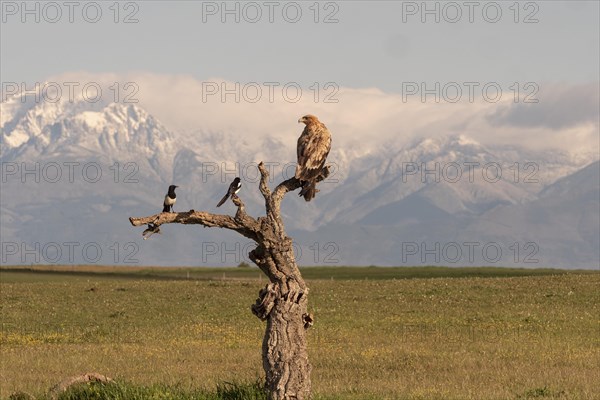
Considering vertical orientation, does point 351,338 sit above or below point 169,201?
below

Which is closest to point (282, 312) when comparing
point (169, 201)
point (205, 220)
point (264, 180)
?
point (205, 220)

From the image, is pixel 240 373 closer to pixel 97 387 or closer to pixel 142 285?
pixel 97 387

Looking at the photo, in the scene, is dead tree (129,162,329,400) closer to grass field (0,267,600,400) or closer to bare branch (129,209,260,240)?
bare branch (129,209,260,240)

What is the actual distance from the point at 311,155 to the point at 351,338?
23.4 m

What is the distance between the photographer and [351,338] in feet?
141

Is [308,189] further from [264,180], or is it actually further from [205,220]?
[205,220]

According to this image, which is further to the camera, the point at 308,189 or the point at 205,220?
the point at 308,189

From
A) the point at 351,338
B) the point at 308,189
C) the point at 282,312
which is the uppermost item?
the point at 308,189

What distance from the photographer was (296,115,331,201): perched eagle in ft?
66.7

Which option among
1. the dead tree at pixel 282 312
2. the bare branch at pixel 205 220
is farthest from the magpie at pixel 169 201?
the dead tree at pixel 282 312

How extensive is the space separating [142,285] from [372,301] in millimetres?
23051

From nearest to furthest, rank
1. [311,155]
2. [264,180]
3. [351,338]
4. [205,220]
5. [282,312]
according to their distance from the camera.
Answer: [205,220] < [264,180] < [311,155] < [282,312] < [351,338]

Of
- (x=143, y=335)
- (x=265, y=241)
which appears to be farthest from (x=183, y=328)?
(x=265, y=241)

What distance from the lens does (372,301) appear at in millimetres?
60906
